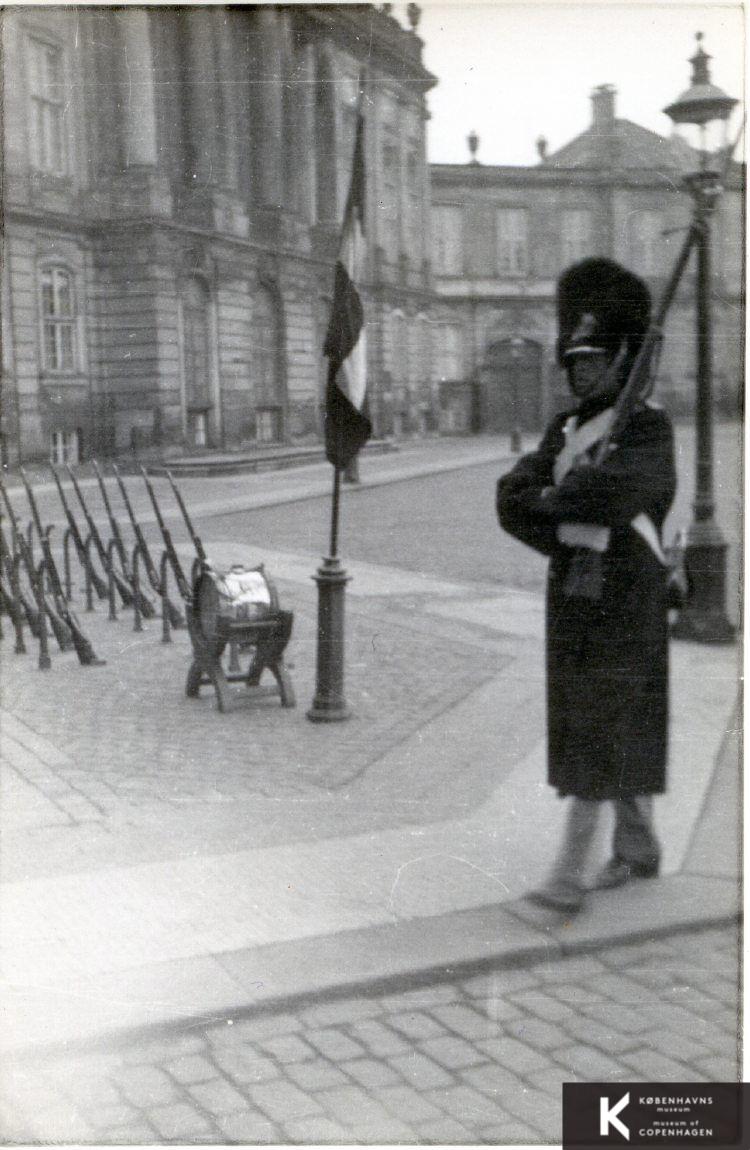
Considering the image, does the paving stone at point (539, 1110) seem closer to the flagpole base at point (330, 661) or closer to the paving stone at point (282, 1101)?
the paving stone at point (282, 1101)

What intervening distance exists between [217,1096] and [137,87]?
337 cm

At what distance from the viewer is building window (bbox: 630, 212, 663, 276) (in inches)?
162

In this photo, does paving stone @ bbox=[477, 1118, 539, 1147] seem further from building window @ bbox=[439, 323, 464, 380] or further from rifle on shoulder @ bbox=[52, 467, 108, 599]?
rifle on shoulder @ bbox=[52, 467, 108, 599]

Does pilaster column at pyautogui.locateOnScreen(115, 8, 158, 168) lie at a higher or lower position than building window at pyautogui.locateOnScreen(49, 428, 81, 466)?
higher

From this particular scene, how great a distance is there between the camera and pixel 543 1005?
3822 mm

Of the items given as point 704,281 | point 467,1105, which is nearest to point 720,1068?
point 467,1105

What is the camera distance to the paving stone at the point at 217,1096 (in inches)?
134

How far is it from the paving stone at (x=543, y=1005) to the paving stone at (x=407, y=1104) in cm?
51

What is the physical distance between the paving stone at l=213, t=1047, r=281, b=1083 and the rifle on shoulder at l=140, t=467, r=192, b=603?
265 cm

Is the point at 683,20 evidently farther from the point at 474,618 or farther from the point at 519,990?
the point at 474,618

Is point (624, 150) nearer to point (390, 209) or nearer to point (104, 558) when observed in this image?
point (390, 209)

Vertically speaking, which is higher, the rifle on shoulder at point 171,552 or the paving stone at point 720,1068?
the rifle on shoulder at point 171,552

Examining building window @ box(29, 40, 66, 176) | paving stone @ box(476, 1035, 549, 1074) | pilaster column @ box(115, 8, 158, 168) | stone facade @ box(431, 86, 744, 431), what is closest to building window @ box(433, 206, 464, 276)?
stone facade @ box(431, 86, 744, 431)

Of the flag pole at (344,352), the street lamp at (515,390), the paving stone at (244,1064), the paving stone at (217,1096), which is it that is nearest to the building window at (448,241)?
the flag pole at (344,352)
